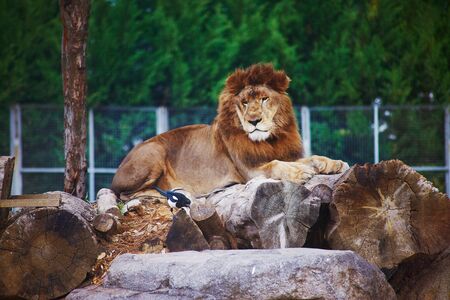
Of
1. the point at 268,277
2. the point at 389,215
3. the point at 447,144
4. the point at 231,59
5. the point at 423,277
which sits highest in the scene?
the point at 231,59

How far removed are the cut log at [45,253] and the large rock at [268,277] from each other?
0.66 m

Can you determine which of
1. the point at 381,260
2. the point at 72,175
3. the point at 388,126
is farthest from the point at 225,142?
the point at 388,126

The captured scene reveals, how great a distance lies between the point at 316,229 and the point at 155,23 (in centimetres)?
865

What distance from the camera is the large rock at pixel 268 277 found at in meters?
5.88

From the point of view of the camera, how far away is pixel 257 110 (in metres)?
7.99

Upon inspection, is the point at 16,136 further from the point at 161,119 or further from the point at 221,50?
the point at 221,50

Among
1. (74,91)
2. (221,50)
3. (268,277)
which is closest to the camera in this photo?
(268,277)

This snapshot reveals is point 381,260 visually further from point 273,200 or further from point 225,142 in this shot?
point 225,142

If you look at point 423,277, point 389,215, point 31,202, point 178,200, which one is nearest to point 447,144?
point 423,277

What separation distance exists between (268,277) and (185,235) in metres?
1.20

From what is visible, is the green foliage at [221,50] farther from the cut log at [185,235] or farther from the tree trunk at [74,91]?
the cut log at [185,235]

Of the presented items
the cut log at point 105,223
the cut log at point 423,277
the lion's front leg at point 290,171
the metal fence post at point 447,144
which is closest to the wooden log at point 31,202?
the cut log at point 105,223

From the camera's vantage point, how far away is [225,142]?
8344mm

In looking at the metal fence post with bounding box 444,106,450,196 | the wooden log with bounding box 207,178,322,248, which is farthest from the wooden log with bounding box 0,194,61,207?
the metal fence post with bounding box 444,106,450,196
